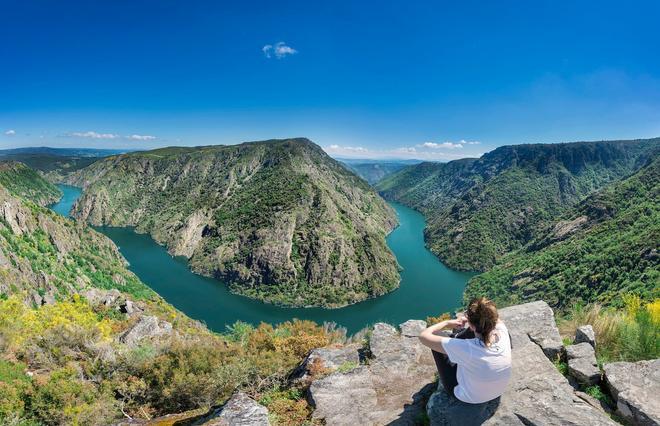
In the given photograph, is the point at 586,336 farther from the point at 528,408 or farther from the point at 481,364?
the point at 481,364

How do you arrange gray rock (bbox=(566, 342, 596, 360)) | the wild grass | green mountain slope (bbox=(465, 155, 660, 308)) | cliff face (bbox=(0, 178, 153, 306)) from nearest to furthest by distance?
gray rock (bbox=(566, 342, 596, 360)), the wild grass, cliff face (bbox=(0, 178, 153, 306)), green mountain slope (bbox=(465, 155, 660, 308))

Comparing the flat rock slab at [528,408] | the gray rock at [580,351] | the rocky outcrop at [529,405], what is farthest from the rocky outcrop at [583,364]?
the flat rock slab at [528,408]

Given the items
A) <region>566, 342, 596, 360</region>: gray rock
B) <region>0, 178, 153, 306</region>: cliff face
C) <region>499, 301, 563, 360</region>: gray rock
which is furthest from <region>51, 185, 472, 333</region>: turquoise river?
<region>566, 342, 596, 360</region>: gray rock

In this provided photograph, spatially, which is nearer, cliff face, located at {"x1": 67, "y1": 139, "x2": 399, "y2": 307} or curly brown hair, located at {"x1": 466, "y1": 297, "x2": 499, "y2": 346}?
curly brown hair, located at {"x1": 466, "y1": 297, "x2": 499, "y2": 346}

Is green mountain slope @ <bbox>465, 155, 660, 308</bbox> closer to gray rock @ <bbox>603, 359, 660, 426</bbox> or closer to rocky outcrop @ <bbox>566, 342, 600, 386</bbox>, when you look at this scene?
rocky outcrop @ <bbox>566, 342, 600, 386</bbox>

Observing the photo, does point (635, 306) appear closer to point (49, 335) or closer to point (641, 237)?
point (49, 335)

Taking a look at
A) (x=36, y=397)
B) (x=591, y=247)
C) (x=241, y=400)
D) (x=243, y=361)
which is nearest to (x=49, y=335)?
(x=36, y=397)
